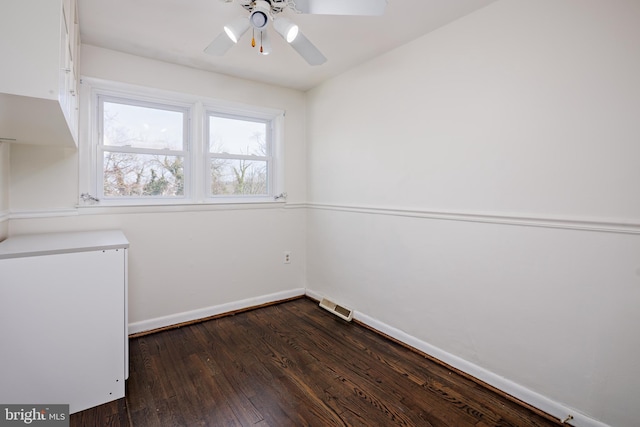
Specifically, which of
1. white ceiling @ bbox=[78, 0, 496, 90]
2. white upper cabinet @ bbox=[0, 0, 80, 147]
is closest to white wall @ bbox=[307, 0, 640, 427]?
white ceiling @ bbox=[78, 0, 496, 90]

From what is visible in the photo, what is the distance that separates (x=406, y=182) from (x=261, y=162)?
1.69 m

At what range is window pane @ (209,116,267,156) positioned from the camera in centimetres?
315

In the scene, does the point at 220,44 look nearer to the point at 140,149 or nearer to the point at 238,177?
the point at 140,149

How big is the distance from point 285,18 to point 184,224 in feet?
6.34

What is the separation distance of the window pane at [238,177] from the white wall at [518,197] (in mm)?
1249

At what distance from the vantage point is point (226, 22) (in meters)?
2.15

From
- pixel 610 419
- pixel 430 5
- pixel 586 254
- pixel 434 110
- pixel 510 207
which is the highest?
pixel 430 5

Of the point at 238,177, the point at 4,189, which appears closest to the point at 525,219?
the point at 238,177

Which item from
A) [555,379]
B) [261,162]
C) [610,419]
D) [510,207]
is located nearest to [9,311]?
[261,162]

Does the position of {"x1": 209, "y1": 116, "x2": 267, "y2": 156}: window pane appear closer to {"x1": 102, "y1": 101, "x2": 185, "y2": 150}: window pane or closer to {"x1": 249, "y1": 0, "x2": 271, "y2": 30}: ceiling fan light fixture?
{"x1": 102, "y1": 101, "x2": 185, "y2": 150}: window pane

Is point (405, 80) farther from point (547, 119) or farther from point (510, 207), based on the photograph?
point (510, 207)

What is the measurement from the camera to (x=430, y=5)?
1.94 m

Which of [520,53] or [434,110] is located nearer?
Answer: [520,53]

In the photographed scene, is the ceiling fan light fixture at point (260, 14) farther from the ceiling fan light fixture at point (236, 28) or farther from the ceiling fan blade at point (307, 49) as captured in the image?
the ceiling fan blade at point (307, 49)
